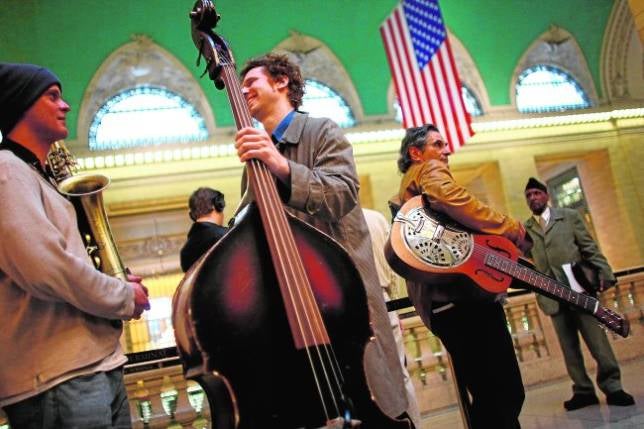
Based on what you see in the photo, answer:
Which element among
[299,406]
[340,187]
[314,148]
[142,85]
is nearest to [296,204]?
[340,187]

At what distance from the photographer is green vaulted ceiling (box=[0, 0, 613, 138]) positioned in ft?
36.6

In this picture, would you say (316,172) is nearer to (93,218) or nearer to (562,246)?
(93,218)

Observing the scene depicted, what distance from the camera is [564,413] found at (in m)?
4.19

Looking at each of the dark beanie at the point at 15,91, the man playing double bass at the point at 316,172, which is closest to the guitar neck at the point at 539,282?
the man playing double bass at the point at 316,172

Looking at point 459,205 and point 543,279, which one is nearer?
point 459,205

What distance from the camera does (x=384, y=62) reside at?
1305 cm

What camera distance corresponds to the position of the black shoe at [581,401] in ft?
14.1

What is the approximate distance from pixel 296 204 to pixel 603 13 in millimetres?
15669

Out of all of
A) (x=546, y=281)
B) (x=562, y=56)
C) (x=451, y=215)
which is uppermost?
(x=562, y=56)

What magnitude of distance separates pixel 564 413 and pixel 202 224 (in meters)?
3.05

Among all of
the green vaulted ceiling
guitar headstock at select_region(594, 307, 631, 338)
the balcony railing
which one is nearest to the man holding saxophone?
the balcony railing

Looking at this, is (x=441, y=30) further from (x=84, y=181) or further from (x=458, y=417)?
(x=84, y=181)

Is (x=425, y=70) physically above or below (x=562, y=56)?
below

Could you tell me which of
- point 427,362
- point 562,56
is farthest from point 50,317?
point 562,56
